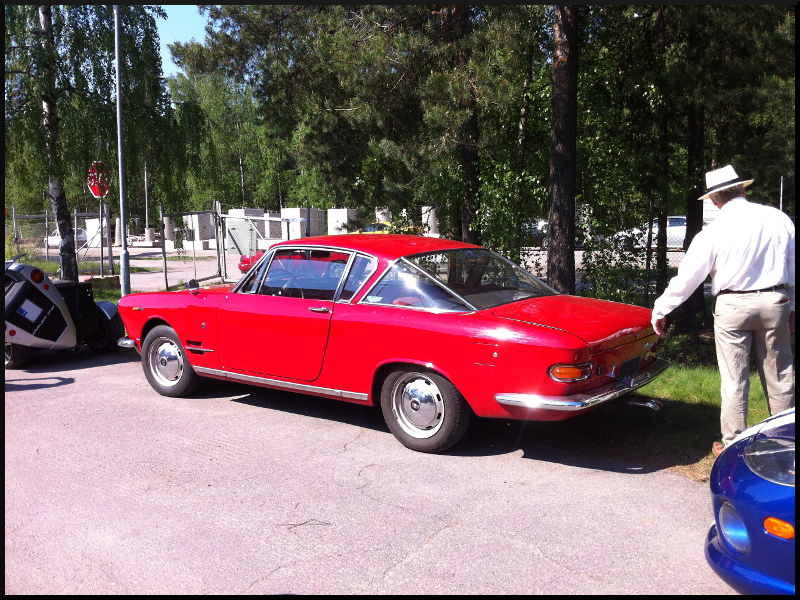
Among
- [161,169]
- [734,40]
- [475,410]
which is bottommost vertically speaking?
[475,410]

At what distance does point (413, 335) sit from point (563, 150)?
16.0ft

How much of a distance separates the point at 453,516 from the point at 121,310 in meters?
4.58

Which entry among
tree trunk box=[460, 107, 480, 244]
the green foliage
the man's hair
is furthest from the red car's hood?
tree trunk box=[460, 107, 480, 244]

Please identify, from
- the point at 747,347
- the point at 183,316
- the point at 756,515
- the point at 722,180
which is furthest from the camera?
the point at 183,316

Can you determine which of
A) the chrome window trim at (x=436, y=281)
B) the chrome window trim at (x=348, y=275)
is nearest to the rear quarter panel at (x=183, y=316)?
the chrome window trim at (x=348, y=275)

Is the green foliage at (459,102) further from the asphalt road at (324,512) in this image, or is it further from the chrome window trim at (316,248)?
the asphalt road at (324,512)

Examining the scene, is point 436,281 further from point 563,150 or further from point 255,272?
point 563,150

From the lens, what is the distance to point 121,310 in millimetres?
7395

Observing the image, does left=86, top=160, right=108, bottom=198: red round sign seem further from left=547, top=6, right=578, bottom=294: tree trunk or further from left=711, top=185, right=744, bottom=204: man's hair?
left=711, top=185, right=744, bottom=204: man's hair

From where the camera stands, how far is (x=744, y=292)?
4.79 m

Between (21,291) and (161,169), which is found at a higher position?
(161,169)

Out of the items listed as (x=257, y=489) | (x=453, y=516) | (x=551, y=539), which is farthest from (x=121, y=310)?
(x=551, y=539)

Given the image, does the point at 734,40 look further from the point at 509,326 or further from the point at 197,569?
the point at 197,569

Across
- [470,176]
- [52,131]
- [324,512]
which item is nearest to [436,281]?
[324,512]
